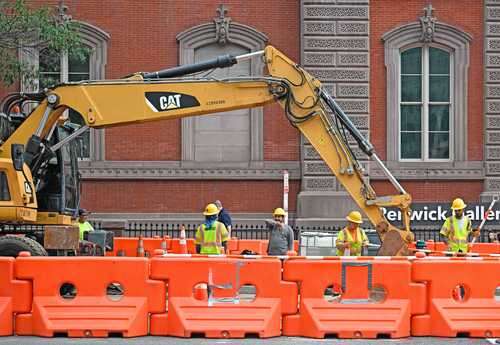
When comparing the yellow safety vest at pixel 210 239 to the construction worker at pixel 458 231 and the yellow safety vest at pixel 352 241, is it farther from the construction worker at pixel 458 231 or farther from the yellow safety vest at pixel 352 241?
the construction worker at pixel 458 231

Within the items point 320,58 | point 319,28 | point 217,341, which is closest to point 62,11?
point 319,28

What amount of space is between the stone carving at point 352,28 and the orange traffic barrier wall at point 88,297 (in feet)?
49.3

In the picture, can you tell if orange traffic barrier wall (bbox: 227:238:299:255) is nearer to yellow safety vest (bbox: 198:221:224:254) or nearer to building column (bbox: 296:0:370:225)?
building column (bbox: 296:0:370:225)

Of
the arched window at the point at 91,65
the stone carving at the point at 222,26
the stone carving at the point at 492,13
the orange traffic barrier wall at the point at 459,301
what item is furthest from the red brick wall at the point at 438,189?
the orange traffic barrier wall at the point at 459,301

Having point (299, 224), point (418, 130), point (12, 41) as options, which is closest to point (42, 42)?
point (12, 41)

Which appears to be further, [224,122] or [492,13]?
[224,122]

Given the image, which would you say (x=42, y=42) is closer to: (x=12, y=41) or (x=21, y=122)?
(x=12, y=41)

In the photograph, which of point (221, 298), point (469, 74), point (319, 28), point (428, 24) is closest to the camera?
point (221, 298)

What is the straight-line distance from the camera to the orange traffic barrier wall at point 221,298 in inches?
490

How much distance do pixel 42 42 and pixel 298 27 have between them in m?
7.31

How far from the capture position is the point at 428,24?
2684 centimetres

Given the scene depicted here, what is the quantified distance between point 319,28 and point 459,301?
47.7 feet

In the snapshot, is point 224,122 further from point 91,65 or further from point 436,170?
point 436,170

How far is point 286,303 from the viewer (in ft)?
41.5
